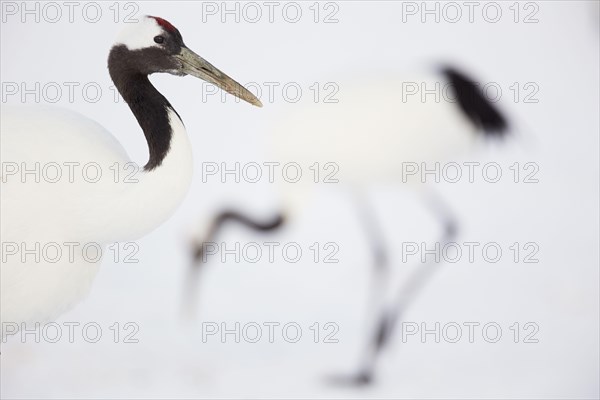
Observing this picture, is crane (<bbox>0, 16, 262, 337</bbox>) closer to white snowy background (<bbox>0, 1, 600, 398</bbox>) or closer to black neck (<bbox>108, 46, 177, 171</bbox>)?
black neck (<bbox>108, 46, 177, 171</bbox>)

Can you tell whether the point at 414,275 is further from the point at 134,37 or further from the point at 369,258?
the point at 134,37

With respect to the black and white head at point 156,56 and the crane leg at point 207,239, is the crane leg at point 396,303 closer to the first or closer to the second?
the crane leg at point 207,239

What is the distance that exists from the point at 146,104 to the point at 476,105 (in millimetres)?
1053

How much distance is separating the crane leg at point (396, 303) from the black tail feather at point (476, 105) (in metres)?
0.27

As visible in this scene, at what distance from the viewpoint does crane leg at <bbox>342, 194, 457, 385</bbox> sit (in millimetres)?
2146

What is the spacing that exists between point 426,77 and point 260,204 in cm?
64

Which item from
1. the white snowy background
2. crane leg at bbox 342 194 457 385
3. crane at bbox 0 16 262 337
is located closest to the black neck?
crane at bbox 0 16 262 337

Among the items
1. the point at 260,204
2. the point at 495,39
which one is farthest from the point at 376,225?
the point at 495,39

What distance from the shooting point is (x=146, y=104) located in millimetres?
1729

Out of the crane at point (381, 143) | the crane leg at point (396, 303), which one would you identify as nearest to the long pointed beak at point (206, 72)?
the crane at point (381, 143)

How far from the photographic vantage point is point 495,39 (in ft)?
7.95

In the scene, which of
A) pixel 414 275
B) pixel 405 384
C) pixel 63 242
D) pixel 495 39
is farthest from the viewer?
pixel 495 39

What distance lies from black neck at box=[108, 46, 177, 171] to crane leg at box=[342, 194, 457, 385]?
866 mm

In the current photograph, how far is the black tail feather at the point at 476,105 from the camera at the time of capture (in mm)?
2266
